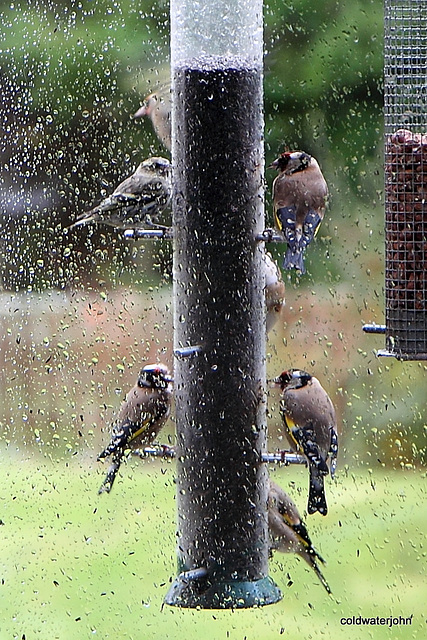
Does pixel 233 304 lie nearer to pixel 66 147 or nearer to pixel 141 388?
pixel 141 388

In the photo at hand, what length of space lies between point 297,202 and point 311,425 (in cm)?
40

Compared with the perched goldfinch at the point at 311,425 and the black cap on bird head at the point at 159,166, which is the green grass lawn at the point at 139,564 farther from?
the black cap on bird head at the point at 159,166

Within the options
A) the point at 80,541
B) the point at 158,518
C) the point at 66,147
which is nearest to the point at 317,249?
the point at 66,147

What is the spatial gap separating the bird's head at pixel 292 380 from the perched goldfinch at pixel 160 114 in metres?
0.47

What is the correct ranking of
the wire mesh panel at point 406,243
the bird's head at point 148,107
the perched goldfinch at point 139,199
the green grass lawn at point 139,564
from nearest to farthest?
1. the wire mesh panel at point 406,243
2. the perched goldfinch at point 139,199
3. the bird's head at point 148,107
4. the green grass lawn at point 139,564

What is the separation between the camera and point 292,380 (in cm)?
197

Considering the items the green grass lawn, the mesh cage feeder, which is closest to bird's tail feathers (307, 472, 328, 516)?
the green grass lawn

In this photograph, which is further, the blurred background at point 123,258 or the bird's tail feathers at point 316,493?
the blurred background at point 123,258

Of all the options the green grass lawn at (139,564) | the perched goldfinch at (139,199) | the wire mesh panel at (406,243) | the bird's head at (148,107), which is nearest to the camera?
the wire mesh panel at (406,243)

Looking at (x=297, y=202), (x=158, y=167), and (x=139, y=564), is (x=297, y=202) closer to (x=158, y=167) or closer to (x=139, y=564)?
(x=158, y=167)

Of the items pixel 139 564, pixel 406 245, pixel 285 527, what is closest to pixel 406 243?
pixel 406 245

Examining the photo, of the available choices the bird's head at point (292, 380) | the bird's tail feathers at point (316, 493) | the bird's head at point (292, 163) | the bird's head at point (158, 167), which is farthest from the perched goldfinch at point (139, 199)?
the bird's tail feathers at point (316, 493)

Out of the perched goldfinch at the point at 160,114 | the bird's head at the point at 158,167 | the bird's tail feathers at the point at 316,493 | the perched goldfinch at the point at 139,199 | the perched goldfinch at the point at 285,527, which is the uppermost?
the perched goldfinch at the point at 160,114

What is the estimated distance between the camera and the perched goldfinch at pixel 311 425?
1928mm
